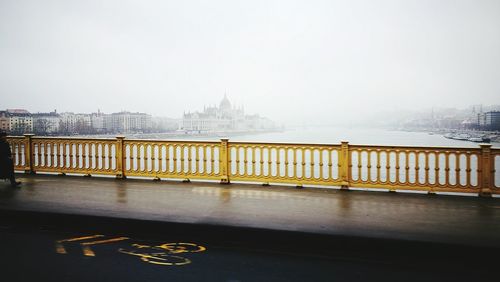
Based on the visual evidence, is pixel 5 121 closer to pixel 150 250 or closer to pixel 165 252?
pixel 150 250

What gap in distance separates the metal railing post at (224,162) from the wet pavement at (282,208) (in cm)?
32

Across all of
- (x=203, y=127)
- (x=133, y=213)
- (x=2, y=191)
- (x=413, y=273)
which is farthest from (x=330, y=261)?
(x=203, y=127)

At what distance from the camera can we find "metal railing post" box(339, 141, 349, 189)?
9.37 m

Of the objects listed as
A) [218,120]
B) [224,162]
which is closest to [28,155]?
[224,162]

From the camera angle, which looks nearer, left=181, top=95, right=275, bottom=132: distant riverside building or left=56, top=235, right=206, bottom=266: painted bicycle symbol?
left=56, top=235, right=206, bottom=266: painted bicycle symbol

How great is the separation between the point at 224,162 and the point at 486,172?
625cm

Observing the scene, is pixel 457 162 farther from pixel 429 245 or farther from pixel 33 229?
pixel 33 229

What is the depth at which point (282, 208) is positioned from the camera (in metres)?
7.34

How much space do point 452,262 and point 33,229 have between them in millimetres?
6409

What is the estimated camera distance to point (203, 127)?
135500 millimetres

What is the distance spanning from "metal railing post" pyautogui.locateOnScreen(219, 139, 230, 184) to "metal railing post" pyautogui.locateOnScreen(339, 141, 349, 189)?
9.87ft

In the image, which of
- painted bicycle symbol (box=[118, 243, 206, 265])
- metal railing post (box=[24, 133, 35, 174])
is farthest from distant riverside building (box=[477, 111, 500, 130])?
metal railing post (box=[24, 133, 35, 174])

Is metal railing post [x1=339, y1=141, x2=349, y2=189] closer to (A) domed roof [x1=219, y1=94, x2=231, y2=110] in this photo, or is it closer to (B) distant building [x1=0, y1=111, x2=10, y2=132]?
(B) distant building [x1=0, y1=111, x2=10, y2=132]

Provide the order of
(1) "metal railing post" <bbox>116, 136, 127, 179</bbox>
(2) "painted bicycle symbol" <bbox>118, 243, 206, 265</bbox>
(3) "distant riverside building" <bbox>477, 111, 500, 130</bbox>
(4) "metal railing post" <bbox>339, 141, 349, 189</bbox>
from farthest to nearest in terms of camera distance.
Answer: (3) "distant riverside building" <bbox>477, 111, 500, 130</bbox>
(1) "metal railing post" <bbox>116, 136, 127, 179</bbox>
(4) "metal railing post" <bbox>339, 141, 349, 189</bbox>
(2) "painted bicycle symbol" <bbox>118, 243, 206, 265</bbox>
